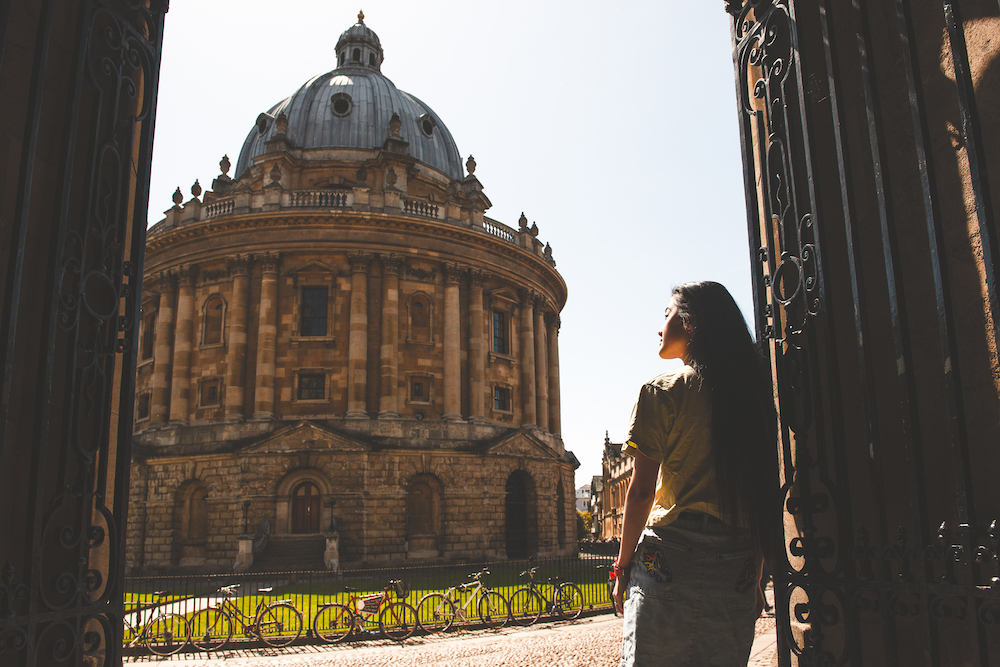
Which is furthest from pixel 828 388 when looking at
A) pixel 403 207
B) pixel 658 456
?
pixel 403 207

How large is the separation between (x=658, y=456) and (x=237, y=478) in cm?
3232

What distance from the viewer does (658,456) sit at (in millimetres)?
3549

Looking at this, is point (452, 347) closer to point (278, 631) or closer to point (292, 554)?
point (292, 554)

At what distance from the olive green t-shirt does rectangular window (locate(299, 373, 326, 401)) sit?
33.0 meters

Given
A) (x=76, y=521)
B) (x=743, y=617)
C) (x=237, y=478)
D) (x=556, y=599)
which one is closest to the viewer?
(x=743, y=617)

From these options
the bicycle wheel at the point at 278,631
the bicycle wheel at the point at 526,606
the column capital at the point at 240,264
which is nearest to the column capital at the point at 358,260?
the column capital at the point at 240,264

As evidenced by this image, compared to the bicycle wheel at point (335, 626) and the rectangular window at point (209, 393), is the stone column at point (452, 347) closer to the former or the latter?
the rectangular window at point (209, 393)

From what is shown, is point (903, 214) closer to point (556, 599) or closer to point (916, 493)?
point (916, 493)

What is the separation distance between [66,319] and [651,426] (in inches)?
129

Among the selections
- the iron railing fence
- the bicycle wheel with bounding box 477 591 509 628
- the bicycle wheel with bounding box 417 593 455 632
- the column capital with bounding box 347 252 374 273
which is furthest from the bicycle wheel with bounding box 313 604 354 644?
the column capital with bounding box 347 252 374 273

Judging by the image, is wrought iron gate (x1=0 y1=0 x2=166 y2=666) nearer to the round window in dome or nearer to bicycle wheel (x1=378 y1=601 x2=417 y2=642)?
bicycle wheel (x1=378 y1=601 x2=417 y2=642)

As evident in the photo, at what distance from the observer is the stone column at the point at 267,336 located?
34.4 metres

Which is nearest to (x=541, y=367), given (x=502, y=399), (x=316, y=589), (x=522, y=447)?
(x=502, y=399)

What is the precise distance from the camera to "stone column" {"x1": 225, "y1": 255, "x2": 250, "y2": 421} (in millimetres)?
34531
